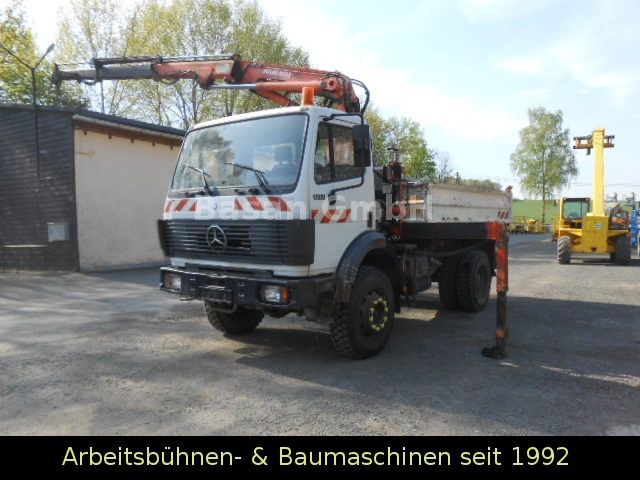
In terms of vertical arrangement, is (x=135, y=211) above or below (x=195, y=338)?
above

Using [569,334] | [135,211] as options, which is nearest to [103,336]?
[569,334]

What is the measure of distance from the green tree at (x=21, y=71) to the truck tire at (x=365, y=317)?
806 inches

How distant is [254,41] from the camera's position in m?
27.8

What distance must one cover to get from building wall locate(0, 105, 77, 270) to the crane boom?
386 cm

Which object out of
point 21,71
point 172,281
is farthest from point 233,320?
point 21,71

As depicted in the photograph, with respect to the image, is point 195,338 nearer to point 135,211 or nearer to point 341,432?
point 341,432

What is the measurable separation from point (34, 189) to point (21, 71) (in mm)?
13890

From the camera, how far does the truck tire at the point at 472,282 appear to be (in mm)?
7910

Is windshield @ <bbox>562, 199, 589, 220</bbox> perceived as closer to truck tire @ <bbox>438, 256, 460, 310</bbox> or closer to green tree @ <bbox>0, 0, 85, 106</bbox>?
truck tire @ <bbox>438, 256, 460, 310</bbox>

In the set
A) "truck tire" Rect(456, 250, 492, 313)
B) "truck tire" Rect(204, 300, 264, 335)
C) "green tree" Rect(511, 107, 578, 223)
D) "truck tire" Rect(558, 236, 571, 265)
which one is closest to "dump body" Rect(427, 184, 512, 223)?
"truck tire" Rect(456, 250, 492, 313)

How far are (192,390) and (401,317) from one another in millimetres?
4198

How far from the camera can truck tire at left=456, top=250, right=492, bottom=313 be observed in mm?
7910

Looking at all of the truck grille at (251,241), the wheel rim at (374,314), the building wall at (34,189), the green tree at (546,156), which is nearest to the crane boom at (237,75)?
the truck grille at (251,241)
